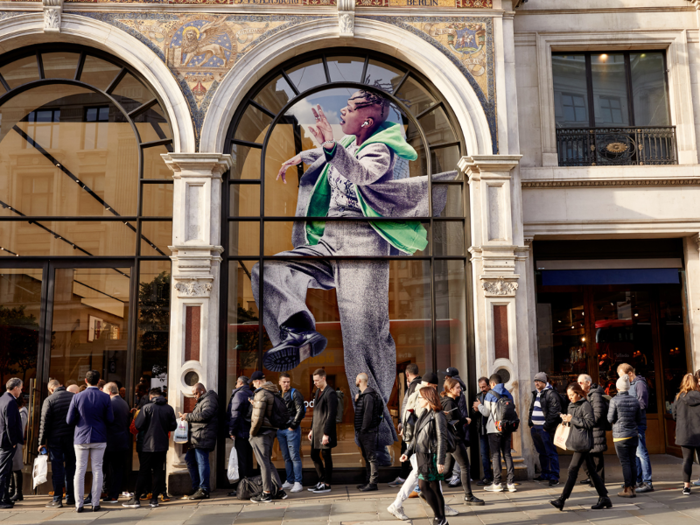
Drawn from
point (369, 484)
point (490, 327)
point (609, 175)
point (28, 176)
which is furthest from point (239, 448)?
point (609, 175)

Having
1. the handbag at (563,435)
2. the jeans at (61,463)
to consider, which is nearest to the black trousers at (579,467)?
the handbag at (563,435)

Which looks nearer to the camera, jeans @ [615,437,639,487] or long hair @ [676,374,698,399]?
jeans @ [615,437,639,487]

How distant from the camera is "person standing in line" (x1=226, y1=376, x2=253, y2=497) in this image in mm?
9836

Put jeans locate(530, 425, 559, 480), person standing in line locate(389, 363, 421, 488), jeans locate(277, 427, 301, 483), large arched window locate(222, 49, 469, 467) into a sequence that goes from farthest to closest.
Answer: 1. large arched window locate(222, 49, 469, 467)
2. jeans locate(530, 425, 559, 480)
3. jeans locate(277, 427, 301, 483)
4. person standing in line locate(389, 363, 421, 488)

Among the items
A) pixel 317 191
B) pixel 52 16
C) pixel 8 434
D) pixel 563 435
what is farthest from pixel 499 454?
pixel 52 16

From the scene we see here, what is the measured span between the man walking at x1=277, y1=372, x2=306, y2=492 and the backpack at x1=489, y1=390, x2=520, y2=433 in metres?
3.10

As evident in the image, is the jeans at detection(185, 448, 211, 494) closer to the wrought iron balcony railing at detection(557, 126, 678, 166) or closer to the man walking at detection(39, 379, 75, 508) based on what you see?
the man walking at detection(39, 379, 75, 508)

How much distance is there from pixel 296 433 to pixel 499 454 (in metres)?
3.27

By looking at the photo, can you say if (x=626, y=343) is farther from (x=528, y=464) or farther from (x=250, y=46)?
(x=250, y=46)

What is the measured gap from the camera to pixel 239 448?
10.0 meters

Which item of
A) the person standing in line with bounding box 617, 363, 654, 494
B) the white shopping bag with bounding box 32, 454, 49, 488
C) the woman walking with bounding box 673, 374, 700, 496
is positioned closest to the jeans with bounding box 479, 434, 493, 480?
the person standing in line with bounding box 617, 363, 654, 494

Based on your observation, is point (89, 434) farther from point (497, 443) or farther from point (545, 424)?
point (545, 424)

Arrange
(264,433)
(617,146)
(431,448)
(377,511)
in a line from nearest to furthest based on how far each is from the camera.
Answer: (431,448) < (377,511) < (264,433) < (617,146)

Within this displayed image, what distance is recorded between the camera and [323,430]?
10000 millimetres
